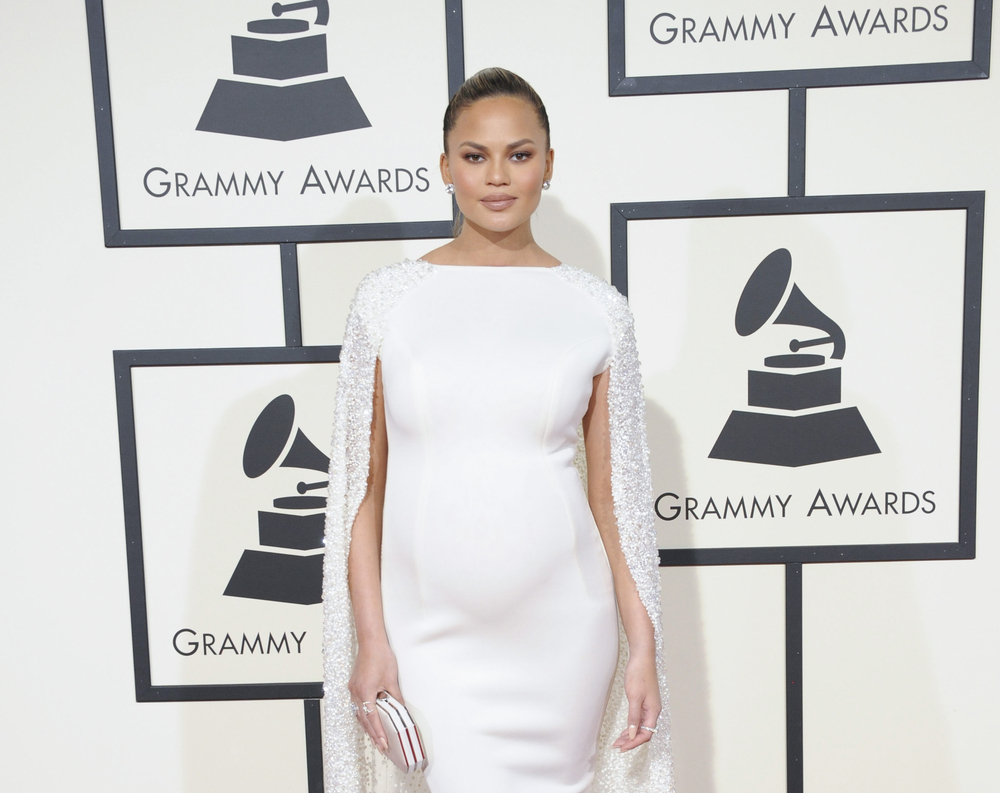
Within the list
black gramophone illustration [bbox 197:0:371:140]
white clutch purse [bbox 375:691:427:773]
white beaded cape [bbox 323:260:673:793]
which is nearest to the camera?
white clutch purse [bbox 375:691:427:773]

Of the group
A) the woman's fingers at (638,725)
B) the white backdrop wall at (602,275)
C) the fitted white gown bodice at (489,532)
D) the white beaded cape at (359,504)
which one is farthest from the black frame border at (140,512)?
the woman's fingers at (638,725)

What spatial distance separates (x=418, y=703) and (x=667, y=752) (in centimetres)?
49

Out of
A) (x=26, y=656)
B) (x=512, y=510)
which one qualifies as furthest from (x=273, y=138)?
(x=26, y=656)

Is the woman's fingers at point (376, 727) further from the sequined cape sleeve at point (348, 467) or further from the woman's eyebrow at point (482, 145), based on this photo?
the woman's eyebrow at point (482, 145)

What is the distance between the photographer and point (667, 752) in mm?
1384

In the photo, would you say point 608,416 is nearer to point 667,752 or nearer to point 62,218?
point 667,752

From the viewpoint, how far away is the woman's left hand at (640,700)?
125cm

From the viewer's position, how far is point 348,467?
122 cm

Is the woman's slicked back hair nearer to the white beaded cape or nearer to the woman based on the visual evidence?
the woman

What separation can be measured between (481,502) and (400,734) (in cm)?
34

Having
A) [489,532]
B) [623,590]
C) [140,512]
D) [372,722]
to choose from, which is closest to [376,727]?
[372,722]

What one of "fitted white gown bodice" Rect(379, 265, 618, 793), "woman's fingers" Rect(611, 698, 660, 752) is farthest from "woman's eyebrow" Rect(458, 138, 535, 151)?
"woman's fingers" Rect(611, 698, 660, 752)

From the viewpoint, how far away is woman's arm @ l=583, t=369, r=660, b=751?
126 centimetres

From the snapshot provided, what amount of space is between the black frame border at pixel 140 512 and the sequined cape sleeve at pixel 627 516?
0.82m
